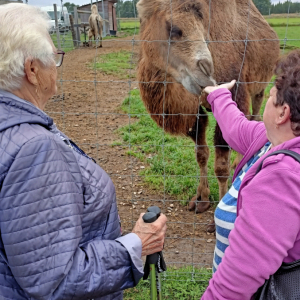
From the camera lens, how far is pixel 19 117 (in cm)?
135

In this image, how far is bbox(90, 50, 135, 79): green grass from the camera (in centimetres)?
1077

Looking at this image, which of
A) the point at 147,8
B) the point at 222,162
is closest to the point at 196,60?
the point at 147,8

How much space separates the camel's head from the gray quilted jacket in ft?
6.06

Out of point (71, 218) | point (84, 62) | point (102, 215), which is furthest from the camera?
point (84, 62)

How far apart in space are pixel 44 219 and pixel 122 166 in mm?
3882

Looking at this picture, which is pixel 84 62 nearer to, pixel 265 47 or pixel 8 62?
pixel 265 47

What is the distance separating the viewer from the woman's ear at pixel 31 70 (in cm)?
141

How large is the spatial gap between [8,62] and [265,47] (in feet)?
12.7

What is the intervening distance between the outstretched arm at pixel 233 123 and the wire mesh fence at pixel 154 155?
1.89 feet

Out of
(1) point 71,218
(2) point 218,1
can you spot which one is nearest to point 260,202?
(1) point 71,218

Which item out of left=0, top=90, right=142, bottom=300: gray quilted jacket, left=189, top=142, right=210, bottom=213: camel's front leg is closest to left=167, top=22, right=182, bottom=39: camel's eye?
left=189, top=142, right=210, bottom=213: camel's front leg

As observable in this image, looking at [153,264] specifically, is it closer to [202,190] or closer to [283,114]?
[283,114]

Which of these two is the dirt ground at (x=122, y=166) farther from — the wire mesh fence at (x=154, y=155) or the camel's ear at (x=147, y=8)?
the camel's ear at (x=147, y=8)

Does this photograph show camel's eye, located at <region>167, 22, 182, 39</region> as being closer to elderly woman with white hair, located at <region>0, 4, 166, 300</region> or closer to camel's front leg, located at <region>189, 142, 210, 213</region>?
camel's front leg, located at <region>189, 142, 210, 213</region>
